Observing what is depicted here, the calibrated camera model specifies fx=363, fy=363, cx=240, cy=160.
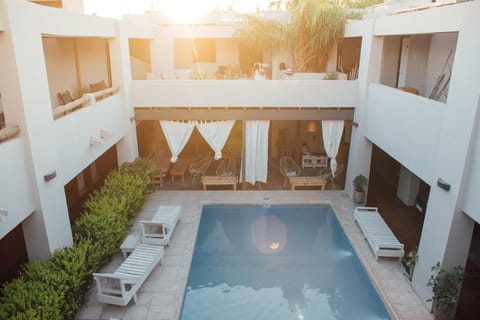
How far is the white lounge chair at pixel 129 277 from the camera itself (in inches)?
329

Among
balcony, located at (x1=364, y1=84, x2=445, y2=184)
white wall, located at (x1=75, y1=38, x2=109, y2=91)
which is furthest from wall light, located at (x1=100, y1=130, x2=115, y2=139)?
balcony, located at (x1=364, y1=84, x2=445, y2=184)

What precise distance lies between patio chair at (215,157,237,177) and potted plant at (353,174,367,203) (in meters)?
5.06

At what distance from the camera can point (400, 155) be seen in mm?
10508

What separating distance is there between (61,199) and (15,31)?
3.87 meters

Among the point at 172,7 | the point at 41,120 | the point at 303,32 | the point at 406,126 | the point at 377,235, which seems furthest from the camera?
the point at 172,7

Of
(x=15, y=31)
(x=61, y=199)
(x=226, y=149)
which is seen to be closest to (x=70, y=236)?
(x=61, y=199)

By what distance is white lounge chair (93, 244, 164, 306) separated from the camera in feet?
27.4

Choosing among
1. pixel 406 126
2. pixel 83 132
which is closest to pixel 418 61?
pixel 406 126

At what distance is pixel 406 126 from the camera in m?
10.1

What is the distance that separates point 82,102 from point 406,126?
30.0ft

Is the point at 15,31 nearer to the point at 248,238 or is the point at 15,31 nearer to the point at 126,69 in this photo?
the point at 126,69

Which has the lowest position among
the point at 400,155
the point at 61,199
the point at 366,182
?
the point at 366,182

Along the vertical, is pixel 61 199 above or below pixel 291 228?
above

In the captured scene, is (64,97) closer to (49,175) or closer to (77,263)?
(49,175)
